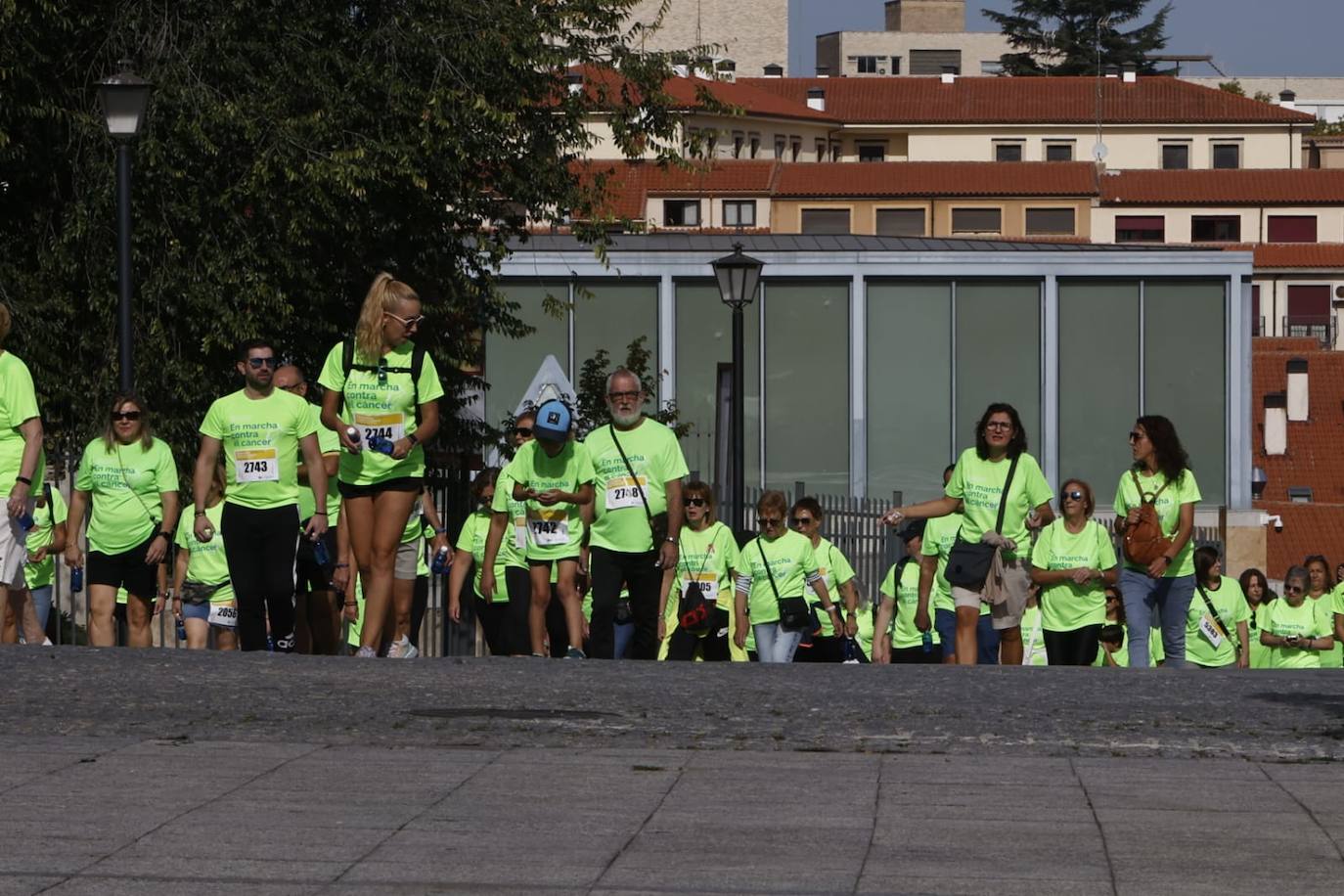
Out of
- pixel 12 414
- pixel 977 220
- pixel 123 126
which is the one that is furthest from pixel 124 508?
pixel 977 220

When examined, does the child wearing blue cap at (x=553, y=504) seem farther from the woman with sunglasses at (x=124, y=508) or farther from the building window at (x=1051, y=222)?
the building window at (x=1051, y=222)

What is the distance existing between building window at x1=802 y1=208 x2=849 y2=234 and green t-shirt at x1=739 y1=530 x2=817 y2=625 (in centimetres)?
7268

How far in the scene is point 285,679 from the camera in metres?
9.82

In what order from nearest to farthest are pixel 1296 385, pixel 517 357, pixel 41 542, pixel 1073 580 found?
pixel 1073 580
pixel 41 542
pixel 517 357
pixel 1296 385

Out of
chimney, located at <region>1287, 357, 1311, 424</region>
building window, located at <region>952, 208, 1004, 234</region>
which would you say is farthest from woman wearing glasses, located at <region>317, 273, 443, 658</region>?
building window, located at <region>952, 208, 1004, 234</region>

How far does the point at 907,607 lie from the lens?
14891 mm

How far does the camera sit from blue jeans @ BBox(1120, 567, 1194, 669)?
1301cm

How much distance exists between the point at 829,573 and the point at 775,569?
48 cm

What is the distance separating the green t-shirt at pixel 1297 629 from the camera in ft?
55.8

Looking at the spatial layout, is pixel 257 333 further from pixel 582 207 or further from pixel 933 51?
pixel 933 51

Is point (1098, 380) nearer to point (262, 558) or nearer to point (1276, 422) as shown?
point (262, 558)

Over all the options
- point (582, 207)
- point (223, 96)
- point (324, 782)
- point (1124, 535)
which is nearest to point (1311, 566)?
point (1124, 535)

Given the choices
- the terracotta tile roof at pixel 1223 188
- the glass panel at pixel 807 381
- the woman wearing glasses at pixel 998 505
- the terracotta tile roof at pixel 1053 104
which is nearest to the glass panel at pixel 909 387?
the glass panel at pixel 807 381

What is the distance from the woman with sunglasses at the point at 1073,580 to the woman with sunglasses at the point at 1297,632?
4179 millimetres
